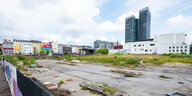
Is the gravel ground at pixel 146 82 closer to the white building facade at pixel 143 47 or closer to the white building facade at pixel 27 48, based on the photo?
the white building facade at pixel 143 47

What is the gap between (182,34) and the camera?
47.5 meters

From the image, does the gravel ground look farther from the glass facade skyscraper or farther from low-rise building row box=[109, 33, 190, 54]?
the glass facade skyscraper

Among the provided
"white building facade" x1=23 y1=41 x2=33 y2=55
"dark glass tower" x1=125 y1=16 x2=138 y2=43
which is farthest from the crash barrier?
"dark glass tower" x1=125 y1=16 x2=138 y2=43

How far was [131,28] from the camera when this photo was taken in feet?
406

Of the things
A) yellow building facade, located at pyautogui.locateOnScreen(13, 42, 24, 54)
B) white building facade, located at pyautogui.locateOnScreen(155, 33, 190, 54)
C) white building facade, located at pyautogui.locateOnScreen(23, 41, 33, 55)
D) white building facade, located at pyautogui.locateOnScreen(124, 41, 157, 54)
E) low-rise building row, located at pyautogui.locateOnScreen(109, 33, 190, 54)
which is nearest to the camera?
white building facade, located at pyautogui.locateOnScreen(155, 33, 190, 54)

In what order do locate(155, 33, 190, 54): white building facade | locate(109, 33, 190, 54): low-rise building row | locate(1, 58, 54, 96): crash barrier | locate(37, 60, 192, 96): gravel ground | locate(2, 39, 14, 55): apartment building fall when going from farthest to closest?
1. locate(2, 39, 14, 55): apartment building
2. locate(109, 33, 190, 54): low-rise building row
3. locate(155, 33, 190, 54): white building facade
4. locate(37, 60, 192, 96): gravel ground
5. locate(1, 58, 54, 96): crash barrier

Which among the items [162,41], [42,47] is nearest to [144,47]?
[162,41]

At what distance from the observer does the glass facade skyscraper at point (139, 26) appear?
369ft

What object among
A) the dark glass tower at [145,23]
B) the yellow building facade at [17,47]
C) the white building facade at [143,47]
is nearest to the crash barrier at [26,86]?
the white building facade at [143,47]

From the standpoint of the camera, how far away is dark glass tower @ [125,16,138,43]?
122500 mm

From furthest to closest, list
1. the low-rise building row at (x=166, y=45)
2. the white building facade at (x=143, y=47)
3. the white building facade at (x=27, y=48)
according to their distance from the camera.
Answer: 1. the white building facade at (x=27, y=48)
2. the white building facade at (x=143, y=47)
3. the low-rise building row at (x=166, y=45)

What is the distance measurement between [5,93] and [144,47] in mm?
60935

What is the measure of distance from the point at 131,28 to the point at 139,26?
11900 millimetres

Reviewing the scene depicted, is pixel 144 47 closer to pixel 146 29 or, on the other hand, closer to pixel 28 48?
pixel 146 29
